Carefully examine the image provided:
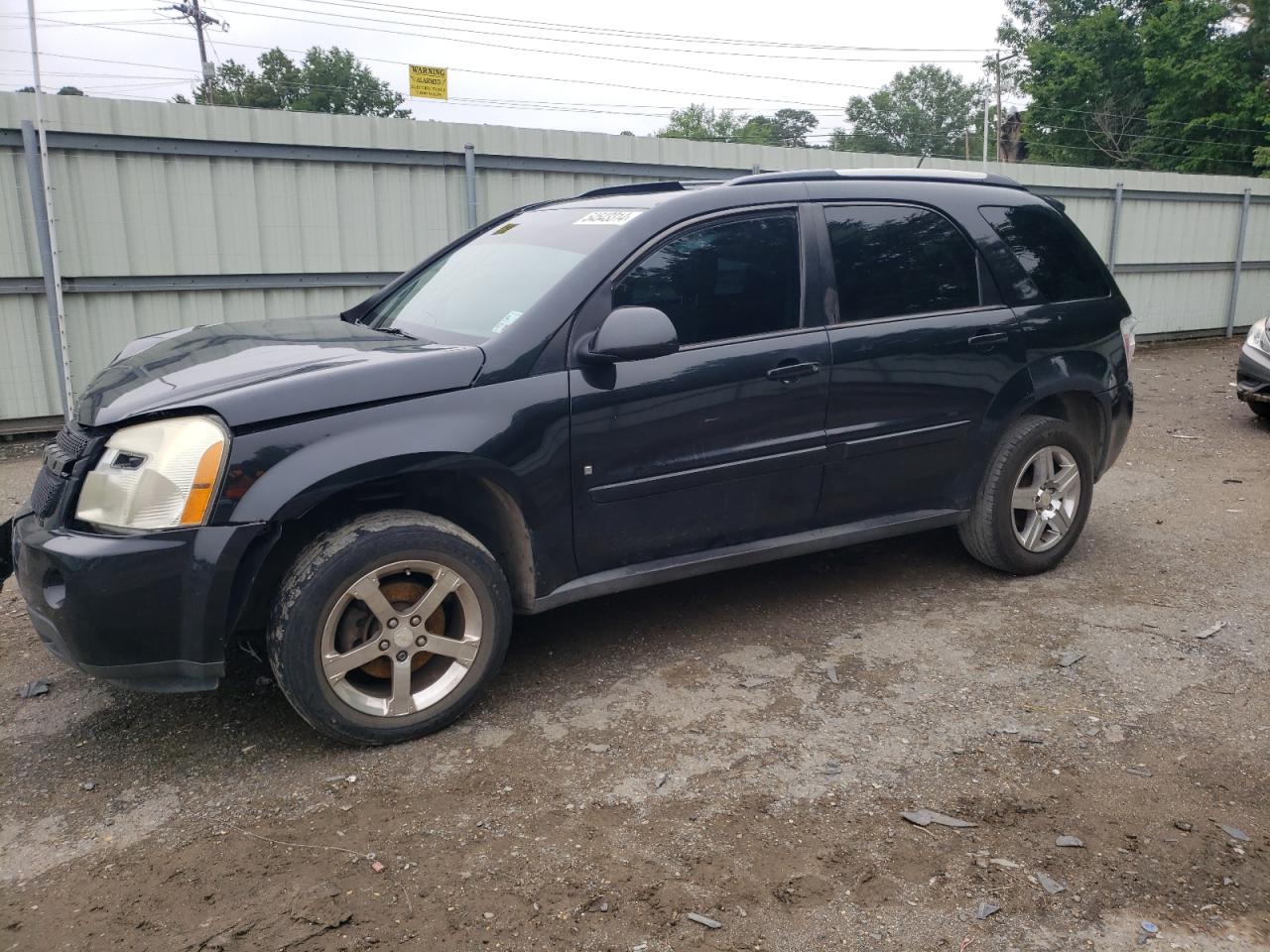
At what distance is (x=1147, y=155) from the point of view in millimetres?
37188

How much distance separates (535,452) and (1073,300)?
2875 mm

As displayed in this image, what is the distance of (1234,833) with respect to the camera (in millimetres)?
2947

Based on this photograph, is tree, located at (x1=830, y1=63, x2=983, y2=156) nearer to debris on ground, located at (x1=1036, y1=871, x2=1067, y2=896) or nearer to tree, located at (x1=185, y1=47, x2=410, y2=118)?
tree, located at (x1=185, y1=47, x2=410, y2=118)

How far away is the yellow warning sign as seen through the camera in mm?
13945

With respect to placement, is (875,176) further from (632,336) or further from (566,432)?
(566,432)

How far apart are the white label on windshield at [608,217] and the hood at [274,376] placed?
0.80 meters

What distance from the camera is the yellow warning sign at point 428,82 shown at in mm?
13945

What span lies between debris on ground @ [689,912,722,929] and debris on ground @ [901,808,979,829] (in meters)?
0.75

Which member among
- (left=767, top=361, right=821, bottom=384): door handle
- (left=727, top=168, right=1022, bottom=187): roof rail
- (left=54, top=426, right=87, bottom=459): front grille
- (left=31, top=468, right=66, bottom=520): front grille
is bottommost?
(left=31, top=468, right=66, bottom=520): front grille

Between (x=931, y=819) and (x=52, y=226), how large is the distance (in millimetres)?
7606

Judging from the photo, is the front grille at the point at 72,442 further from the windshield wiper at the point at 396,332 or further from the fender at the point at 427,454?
the windshield wiper at the point at 396,332

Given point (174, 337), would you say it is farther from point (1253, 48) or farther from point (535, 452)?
point (1253, 48)

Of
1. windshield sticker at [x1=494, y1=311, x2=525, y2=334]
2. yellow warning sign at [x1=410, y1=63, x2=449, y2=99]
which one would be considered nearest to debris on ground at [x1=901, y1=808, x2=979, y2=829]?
windshield sticker at [x1=494, y1=311, x2=525, y2=334]

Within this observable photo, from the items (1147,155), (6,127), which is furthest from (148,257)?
(1147,155)
